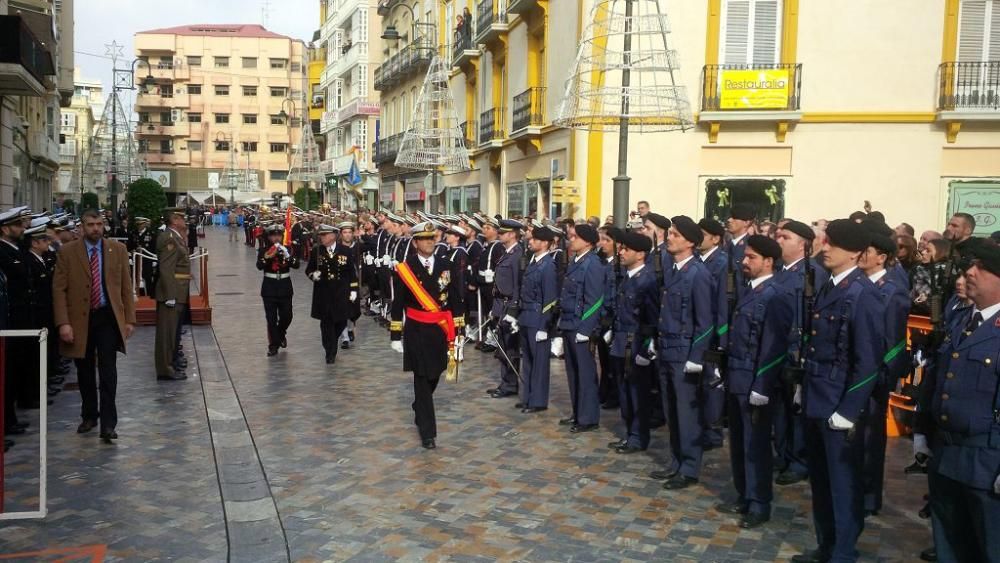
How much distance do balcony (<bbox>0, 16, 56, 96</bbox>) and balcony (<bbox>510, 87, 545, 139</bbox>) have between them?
1178 cm

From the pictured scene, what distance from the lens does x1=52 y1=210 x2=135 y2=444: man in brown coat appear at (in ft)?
26.8

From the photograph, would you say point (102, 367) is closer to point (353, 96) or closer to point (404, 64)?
point (404, 64)

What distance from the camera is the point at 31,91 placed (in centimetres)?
2114

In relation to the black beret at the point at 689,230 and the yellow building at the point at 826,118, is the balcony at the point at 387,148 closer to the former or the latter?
the yellow building at the point at 826,118

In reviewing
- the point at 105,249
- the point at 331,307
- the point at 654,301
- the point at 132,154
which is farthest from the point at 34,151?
the point at 654,301

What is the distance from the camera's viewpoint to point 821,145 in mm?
20812

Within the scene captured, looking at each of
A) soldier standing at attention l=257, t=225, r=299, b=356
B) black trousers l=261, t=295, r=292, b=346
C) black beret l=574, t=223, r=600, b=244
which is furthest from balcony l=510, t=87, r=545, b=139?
black beret l=574, t=223, r=600, b=244

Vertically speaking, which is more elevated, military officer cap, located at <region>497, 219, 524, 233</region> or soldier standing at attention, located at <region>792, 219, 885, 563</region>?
military officer cap, located at <region>497, 219, 524, 233</region>

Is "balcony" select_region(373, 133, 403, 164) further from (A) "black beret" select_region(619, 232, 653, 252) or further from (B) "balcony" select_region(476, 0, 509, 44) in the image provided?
(A) "black beret" select_region(619, 232, 653, 252)

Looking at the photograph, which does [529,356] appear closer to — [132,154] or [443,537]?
[443,537]

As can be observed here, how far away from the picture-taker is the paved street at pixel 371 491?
5.88 m

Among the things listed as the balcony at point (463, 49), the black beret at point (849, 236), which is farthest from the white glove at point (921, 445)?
the balcony at point (463, 49)

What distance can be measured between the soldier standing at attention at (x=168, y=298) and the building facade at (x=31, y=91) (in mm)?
9771

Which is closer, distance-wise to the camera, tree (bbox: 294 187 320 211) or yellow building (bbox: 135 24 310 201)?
tree (bbox: 294 187 320 211)
